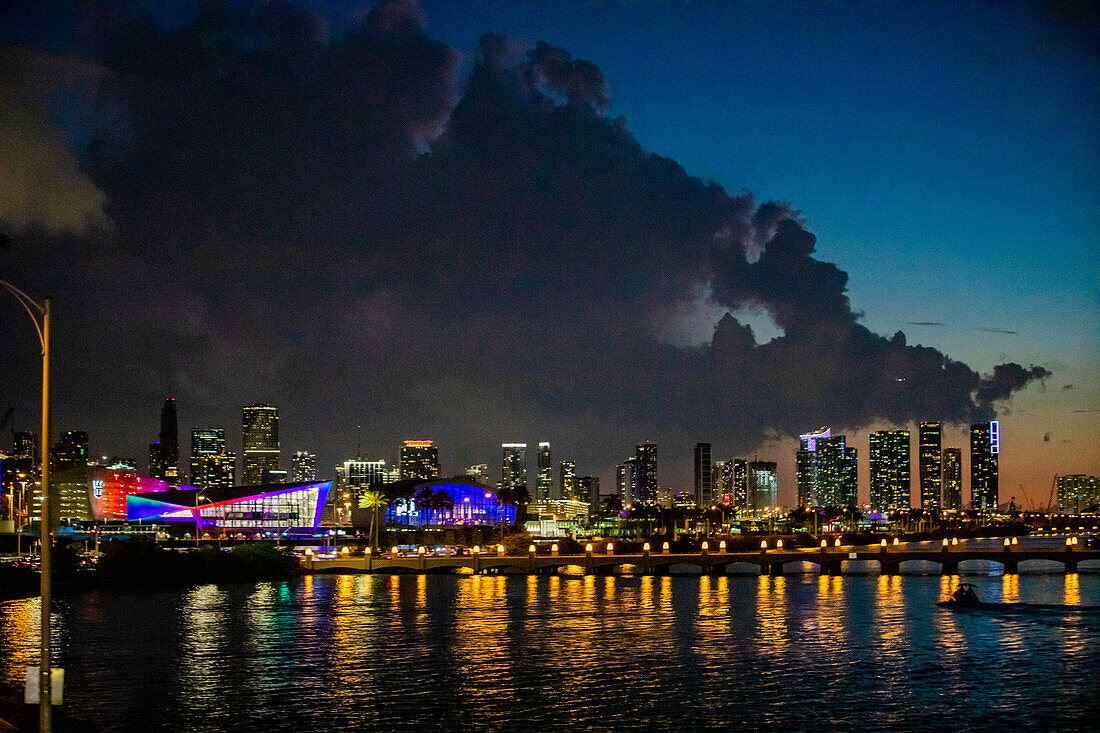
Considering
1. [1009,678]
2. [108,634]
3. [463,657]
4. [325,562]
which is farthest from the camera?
[325,562]

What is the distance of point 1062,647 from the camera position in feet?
271

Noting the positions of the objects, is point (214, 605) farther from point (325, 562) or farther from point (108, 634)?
point (325, 562)

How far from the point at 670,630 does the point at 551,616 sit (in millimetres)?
16033

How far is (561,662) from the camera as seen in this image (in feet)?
240

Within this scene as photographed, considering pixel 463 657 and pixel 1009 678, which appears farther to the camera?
pixel 463 657

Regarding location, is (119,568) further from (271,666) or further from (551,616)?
(271,666)

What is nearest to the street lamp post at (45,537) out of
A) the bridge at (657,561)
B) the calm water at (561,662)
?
the calm water at (561,662)

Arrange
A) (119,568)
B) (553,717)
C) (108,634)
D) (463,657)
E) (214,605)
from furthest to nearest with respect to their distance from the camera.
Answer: (119,568), (214,605), (108,634), (463,657), (553,717)

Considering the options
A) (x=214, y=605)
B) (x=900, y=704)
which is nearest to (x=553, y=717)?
(x=900, y=704)

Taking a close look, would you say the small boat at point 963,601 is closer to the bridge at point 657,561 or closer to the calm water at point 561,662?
the calm water at point 561,662

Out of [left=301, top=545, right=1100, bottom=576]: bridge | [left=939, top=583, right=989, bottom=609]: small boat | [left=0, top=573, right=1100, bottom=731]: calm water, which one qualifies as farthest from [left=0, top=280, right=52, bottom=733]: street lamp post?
[left=301, top=545, right=1100, bottom=576]: bridge

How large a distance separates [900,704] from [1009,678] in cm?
1325

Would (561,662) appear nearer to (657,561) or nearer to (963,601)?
(963,601)

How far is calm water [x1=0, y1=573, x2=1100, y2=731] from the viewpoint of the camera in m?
54.3
